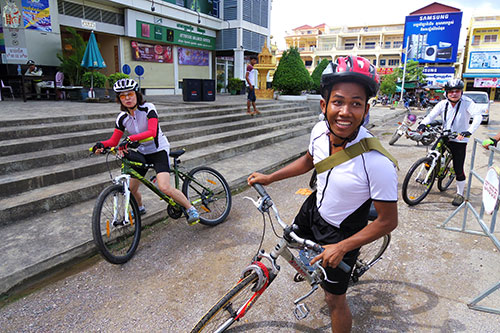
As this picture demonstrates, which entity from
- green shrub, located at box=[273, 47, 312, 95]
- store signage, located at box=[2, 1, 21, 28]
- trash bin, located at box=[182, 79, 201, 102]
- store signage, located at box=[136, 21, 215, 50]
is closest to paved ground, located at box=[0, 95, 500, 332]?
trash bin, located at box=[182, 79, 201, 102]

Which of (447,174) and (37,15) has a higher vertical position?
(37,15)

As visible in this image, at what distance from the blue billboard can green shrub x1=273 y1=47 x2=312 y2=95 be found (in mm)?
30276

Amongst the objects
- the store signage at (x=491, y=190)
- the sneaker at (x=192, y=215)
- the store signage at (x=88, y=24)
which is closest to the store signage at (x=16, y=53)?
the store signage at (x=88, y=24)

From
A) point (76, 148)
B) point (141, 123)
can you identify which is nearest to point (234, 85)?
point (76, 148)

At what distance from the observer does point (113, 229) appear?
3.58m

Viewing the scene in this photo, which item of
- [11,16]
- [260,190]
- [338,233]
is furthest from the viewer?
[11,16]

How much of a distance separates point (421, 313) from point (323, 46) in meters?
66.6

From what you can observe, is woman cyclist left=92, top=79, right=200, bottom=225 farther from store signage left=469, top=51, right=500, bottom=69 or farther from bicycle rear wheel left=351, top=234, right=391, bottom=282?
store signage left=469, top=51, right=500, bottom=69

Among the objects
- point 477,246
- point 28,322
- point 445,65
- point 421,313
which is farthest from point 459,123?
point 445,65

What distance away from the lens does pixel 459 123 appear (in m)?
5.19

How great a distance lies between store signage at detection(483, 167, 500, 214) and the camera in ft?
10.2

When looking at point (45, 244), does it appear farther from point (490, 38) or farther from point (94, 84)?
point (490, 38)

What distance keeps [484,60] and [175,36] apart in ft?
152

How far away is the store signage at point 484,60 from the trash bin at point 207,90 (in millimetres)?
48564
